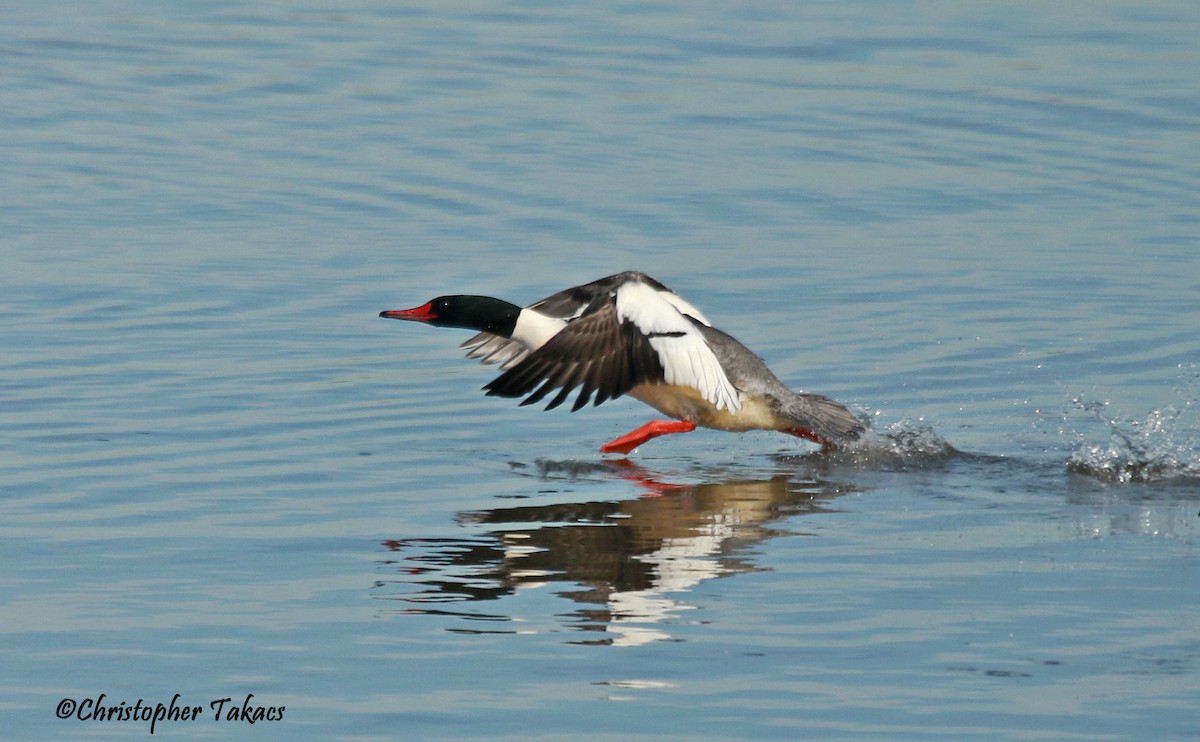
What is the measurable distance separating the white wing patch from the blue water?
47 centimetres

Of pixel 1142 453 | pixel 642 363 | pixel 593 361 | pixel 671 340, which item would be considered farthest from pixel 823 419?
pixel 1142 453

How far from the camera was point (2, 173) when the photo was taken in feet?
50.9

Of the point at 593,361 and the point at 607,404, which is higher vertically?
the point at 593,361

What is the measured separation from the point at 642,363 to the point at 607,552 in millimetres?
1870

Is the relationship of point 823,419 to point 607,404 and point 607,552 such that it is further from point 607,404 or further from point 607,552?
point 607,552

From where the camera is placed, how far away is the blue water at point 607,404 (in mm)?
5891

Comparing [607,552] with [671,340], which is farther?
[671,340]

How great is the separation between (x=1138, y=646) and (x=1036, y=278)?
7416mm

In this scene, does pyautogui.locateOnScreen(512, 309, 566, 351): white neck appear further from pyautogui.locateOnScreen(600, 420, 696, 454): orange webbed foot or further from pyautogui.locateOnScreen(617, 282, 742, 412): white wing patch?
pyautogui.locateOnScreen(617, 282, 742, 412): white wing patch

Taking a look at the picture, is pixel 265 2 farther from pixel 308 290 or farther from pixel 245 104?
pixel 308 290

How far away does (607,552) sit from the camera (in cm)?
749
